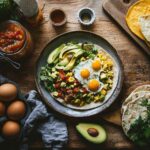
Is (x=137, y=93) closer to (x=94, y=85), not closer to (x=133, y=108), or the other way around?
(x=133, y=108)

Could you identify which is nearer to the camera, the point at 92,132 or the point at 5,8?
the point at 92,132

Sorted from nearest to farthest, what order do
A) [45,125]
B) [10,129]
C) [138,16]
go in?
1. [10,129]
2. [45,125]
3. [138,16]

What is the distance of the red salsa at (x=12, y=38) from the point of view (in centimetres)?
381

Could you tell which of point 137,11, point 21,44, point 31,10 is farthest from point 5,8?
point 137,11

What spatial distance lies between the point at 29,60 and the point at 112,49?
633mm

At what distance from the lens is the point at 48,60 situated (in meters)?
3.92

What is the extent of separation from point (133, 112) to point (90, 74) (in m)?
0.42

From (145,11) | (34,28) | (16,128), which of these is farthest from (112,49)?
(16,128)

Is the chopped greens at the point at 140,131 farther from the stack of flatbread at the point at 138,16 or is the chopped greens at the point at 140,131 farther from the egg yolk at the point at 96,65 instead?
the stack of flatbread at the point at 138,16

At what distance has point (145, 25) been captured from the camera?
384cm

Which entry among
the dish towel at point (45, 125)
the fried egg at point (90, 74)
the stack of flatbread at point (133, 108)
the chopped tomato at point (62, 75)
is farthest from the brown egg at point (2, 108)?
the stack of flatbread at point (133, 108)

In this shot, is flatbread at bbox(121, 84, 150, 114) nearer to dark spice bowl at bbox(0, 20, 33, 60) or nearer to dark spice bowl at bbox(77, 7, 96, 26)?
dark spice bowl at bbox(77, 7, 96, 26)

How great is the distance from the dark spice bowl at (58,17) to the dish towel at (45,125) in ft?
1.87

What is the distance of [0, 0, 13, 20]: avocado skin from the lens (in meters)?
3.82
